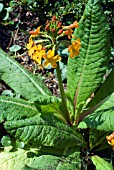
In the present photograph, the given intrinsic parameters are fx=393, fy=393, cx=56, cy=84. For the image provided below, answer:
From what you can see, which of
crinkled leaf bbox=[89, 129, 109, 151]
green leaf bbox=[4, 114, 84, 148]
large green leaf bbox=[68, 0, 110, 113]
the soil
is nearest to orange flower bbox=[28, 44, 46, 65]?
green leaf bbox=[4, 114, 84, 148]

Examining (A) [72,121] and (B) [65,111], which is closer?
(B) [65,111]

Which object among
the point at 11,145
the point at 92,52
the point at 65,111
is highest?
the point at 92,52

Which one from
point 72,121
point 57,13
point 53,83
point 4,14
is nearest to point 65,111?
point 72,121

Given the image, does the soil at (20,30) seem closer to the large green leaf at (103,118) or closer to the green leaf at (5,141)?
the green leaf at (5,141)

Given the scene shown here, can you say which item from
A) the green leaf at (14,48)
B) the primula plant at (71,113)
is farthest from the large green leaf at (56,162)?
the green leaf at (14,48)

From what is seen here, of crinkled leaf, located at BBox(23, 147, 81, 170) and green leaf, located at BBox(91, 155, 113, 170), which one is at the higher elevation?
crinkled leaf, located at BBox(23, 147, 81, 170)

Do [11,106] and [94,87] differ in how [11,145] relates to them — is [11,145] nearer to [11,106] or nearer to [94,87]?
[11,106]

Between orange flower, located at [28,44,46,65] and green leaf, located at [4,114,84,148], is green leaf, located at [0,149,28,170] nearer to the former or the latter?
green leaf, located at [4,114,84,148]
